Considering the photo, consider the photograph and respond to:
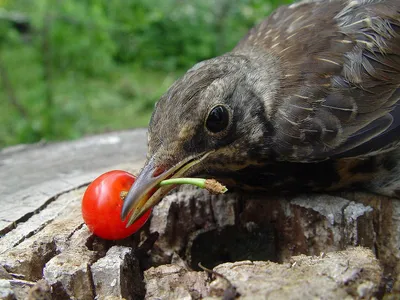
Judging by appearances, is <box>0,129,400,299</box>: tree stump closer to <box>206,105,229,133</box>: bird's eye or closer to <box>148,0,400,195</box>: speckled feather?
<box>148,0,400,195</box>: speckled feather

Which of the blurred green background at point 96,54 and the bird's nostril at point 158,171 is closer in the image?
the bird's nostril at point 158,171

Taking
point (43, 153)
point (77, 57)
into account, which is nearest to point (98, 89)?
point (77, 57)

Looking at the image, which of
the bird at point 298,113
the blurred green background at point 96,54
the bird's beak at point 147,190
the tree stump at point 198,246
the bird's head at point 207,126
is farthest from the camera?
the blurred green background at point 96,54

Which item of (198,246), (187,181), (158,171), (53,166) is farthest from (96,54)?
(187,181)

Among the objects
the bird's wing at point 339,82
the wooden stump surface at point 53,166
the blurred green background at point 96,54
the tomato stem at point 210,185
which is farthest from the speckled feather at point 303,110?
the blurred green background at point 96,54

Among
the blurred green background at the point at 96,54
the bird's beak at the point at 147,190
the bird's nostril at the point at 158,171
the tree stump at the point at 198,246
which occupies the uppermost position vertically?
the blurred green background at the point at 96,54

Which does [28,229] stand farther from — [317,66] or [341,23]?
[341,23]

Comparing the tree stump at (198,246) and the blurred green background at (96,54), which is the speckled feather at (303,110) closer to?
the tree stump at (198,246)
